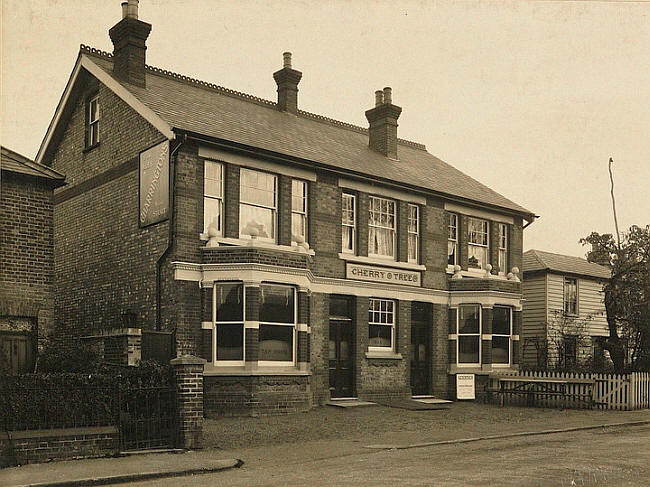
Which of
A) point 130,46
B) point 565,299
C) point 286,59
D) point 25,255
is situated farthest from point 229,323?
point 565,299

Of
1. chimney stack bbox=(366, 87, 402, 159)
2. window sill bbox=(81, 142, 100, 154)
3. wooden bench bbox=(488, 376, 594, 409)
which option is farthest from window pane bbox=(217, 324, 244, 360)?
chimney stack bbox=(366, 87, 402, 159)

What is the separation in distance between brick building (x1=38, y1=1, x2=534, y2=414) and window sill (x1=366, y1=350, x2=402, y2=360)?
0.09 meters

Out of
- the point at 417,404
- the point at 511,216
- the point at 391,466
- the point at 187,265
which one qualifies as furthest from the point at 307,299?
the point at 511,216

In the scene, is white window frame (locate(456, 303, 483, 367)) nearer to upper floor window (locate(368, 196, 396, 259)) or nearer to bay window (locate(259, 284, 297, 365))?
upper floor window (locate(368, 196, 396, 259))

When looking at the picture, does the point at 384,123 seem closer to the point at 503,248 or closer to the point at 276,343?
the point at 503,248

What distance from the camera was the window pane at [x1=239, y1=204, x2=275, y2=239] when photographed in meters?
19.4

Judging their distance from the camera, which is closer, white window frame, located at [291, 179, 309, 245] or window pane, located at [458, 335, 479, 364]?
white window frame, located at [291, 179, 309, 245]

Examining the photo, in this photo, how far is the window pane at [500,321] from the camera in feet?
78.9

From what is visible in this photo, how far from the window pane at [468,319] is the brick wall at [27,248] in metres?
12.7

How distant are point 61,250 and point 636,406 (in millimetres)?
16895

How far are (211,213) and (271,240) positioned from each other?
6.04 feet

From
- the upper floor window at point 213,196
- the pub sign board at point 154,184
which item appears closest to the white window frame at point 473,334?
the upper floor window at point 213,196

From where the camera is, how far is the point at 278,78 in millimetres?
25438

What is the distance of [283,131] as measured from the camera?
73.5 ft
